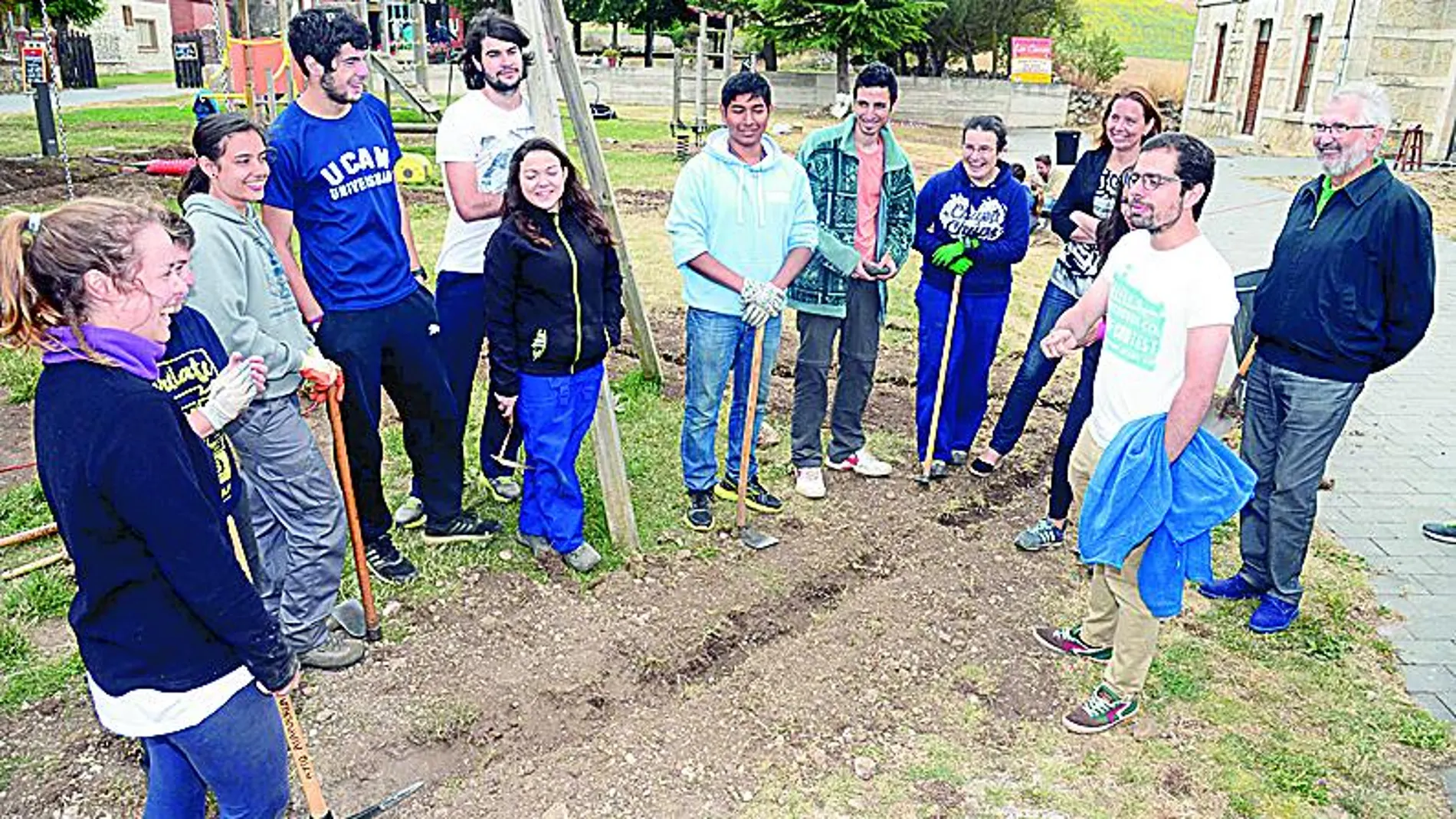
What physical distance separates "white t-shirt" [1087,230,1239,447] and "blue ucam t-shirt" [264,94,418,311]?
2543 millimetres

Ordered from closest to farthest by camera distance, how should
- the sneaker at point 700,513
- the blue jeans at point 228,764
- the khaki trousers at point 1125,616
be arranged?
the blue jeans at point 228,764
the khaki trousers at point 1125,616
the sneaker at point 700,513

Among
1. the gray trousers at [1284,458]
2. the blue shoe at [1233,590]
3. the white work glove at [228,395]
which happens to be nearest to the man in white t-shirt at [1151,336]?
the gray trousers at [1284,458]

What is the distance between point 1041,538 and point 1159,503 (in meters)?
1.62

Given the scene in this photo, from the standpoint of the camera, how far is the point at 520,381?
3949mm

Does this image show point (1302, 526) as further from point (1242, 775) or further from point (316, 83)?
point (316, 83)

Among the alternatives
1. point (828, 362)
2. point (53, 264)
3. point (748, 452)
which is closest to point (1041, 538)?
point (828, 362)

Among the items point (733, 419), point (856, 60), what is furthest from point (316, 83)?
point (856, 60)

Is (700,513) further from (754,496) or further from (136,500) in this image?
(136,500)

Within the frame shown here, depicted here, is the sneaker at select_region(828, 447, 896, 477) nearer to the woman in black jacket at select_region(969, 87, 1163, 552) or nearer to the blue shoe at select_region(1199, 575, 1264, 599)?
the woman in black jacket at select_region(969, 87, 1163, 552)

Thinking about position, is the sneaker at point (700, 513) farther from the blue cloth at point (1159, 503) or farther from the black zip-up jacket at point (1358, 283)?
the black zip-up jacket at point (1358, 283)

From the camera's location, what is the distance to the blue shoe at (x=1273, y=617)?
3971 millimetres

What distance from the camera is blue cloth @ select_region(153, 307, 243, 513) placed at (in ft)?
8.01

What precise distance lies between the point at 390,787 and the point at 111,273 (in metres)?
1.82

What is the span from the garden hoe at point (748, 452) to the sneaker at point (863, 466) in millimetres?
829
